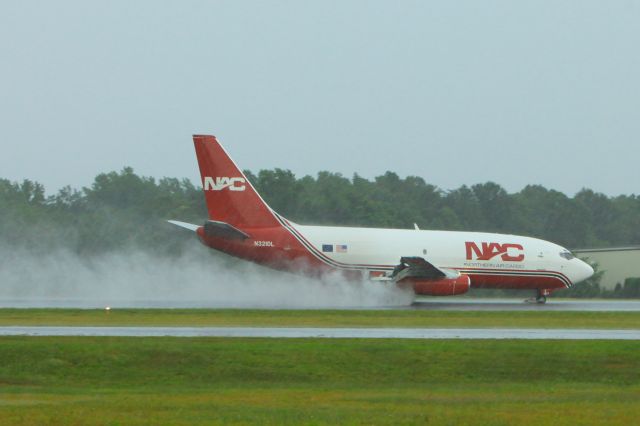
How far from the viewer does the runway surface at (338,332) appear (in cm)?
2748

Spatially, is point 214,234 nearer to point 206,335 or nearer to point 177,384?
point 206,335

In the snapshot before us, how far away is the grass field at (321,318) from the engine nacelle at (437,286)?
5463mm

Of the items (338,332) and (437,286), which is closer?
(338,332)

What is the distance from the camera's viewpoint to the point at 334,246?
1768 inches

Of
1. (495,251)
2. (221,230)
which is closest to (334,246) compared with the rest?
(221,230)

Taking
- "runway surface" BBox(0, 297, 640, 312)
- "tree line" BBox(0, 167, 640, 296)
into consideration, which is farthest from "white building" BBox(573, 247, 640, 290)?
"runway surface" BBox(0, 297, 640, 312)

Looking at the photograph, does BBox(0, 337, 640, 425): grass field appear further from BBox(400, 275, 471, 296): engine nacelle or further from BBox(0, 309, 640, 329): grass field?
BBox(400, 275, 471, 296): engine nacelle

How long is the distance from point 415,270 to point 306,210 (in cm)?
2400

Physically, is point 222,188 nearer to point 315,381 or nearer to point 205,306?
point 205,306

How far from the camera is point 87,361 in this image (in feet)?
74.9

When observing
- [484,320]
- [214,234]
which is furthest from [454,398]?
[214,234]

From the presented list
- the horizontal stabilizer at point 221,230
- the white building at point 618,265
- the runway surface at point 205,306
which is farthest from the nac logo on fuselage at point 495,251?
the white building at point 618,265

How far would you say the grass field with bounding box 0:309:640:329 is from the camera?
32.2 meters

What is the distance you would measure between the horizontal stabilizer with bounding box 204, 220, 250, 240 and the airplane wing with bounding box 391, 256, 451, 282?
6954mm
